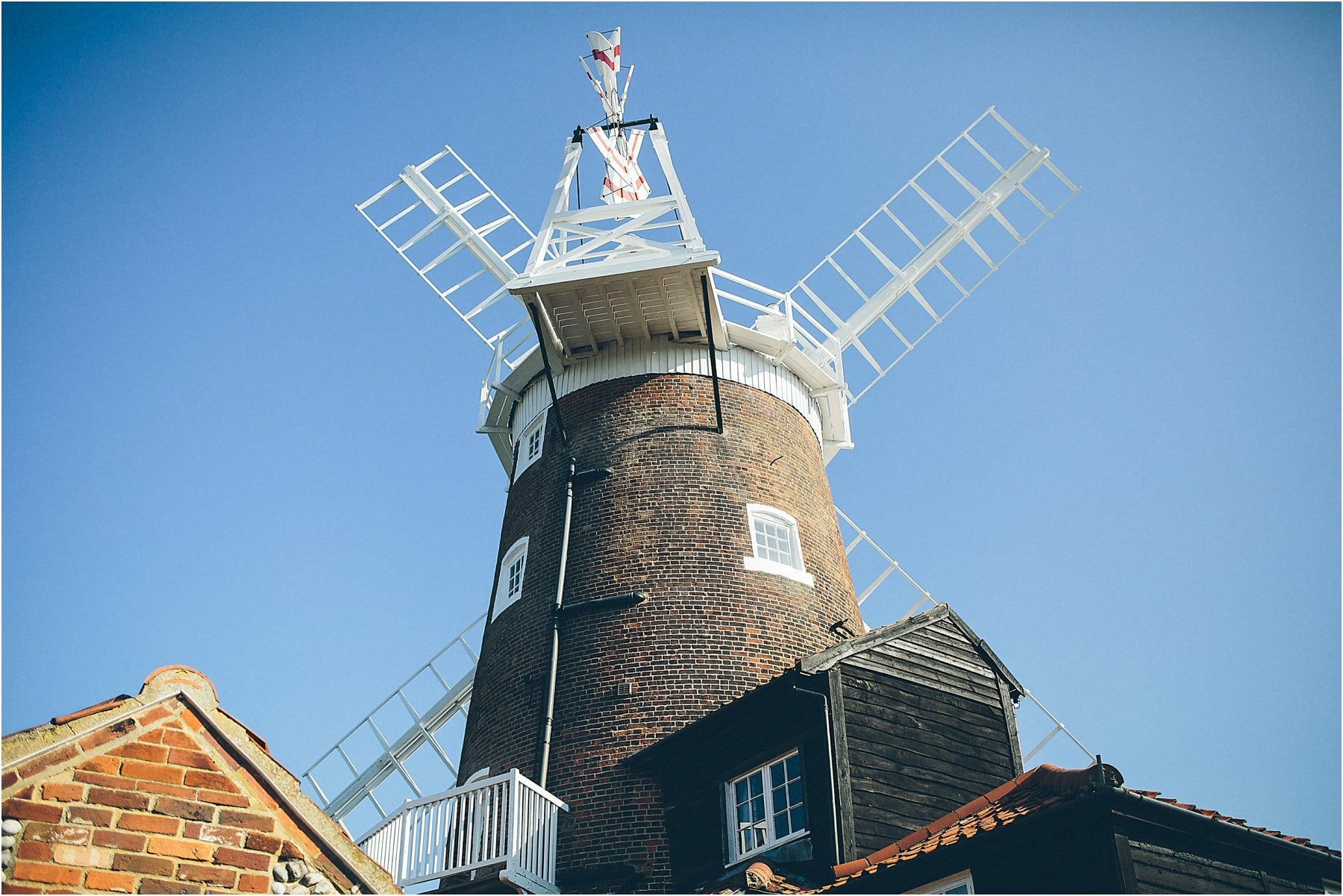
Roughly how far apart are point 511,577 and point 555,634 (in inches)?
82.9

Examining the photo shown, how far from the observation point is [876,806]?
12.1m

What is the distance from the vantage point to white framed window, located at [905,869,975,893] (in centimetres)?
1022

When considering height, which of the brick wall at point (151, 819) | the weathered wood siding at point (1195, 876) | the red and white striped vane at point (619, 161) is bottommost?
the brick wall at point (151, 819)

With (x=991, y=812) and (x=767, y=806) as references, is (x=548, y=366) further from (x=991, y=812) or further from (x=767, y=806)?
(x=991, y=812)

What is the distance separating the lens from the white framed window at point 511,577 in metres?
16.6

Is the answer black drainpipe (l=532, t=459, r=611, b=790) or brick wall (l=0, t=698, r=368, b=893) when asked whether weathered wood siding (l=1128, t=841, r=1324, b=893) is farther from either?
black drainpipe (l=532, t=459, r=611, b=790)

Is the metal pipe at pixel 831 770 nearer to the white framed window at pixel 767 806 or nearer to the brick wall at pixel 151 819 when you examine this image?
the white framed window at pixel 767 806

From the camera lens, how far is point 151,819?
18.7 ft

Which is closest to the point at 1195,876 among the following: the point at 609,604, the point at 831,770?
the point at 831,770

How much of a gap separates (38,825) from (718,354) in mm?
13075

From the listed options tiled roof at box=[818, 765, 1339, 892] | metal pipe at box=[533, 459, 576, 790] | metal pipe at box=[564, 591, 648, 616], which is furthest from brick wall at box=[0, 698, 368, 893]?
metal pipe at box=[564, 591, 648, 616]

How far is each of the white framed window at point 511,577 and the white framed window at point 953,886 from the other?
7.54 meters

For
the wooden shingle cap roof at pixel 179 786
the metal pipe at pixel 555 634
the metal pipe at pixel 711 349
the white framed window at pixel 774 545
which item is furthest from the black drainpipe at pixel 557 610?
the wooden shingle cap roof at pixel 179 786

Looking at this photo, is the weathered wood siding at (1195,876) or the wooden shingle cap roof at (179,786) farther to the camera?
the weathered wood siding at (1195,876)
